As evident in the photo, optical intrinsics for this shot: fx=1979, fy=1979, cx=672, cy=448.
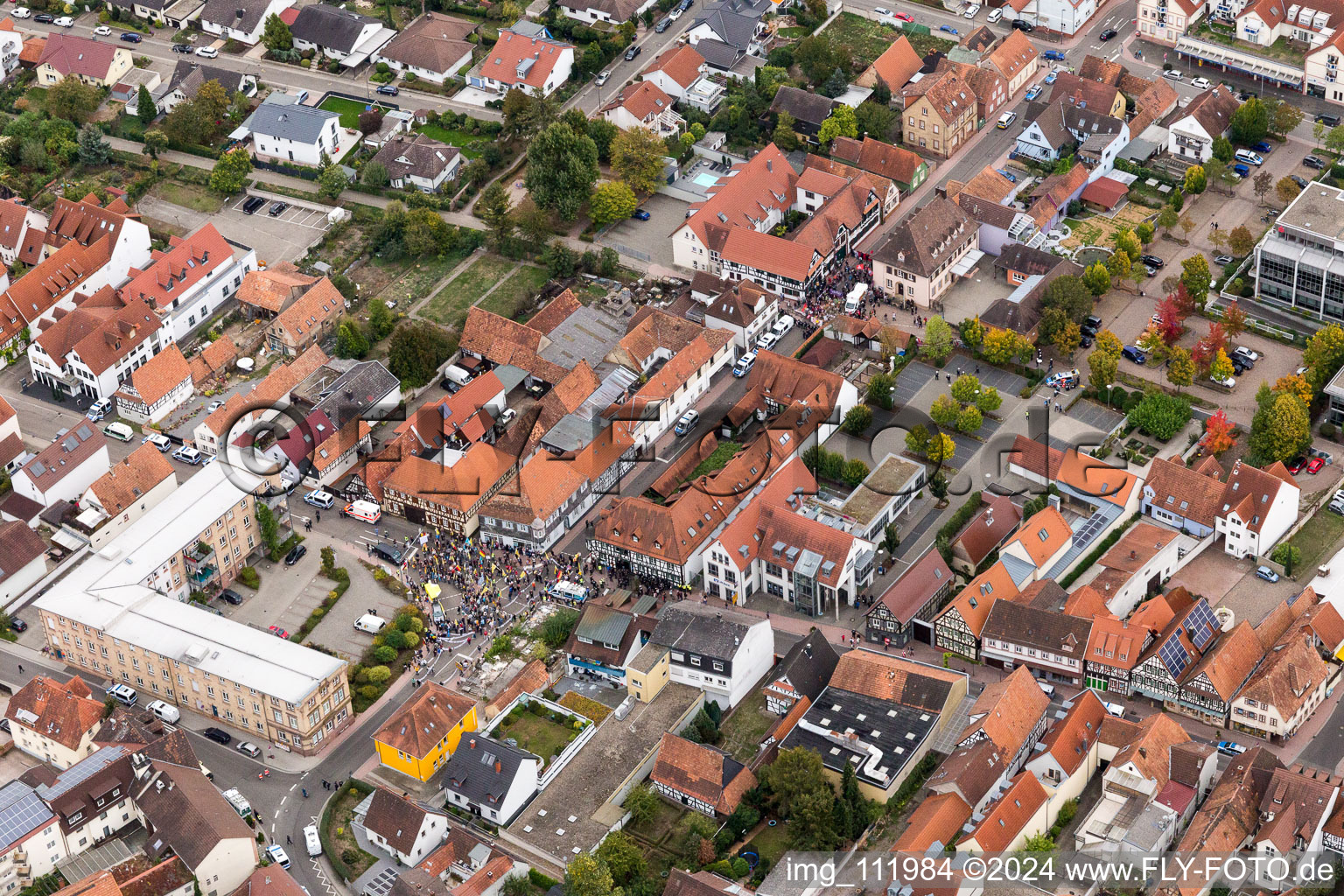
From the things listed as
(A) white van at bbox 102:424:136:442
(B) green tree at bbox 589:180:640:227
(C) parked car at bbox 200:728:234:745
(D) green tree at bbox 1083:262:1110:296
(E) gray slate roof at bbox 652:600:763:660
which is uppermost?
(D) green tree at bbox 1083:262:1110:296

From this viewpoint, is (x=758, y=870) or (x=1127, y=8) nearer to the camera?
(x=758, y=870)

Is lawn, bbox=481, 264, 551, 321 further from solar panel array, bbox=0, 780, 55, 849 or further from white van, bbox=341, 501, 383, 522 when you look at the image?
solar panel array, bbox=0, 780, 55, 849

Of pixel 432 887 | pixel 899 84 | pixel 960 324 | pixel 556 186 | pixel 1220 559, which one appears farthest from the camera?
pixel 899 84

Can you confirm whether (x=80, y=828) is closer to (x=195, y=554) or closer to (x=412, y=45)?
(x=195, y=554)

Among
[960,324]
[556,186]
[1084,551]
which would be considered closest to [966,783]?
[1084,551]

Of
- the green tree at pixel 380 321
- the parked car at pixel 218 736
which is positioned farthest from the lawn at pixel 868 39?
the parked car at pixel 218 736

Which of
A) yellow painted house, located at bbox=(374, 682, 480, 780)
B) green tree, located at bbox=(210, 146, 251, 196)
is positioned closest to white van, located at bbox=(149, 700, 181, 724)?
yellow painted house, located at bbox=(374, 682, 480, 780)
